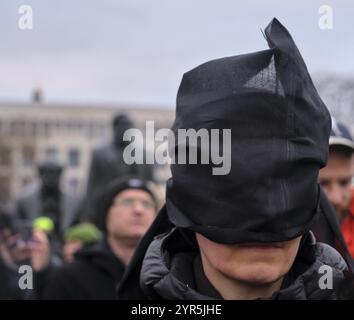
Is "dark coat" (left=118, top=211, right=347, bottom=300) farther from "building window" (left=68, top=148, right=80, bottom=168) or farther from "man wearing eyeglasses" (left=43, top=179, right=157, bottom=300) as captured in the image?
"building window" (left=68, top=148, right=80, bottom=168)

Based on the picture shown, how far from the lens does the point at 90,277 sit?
192 inches

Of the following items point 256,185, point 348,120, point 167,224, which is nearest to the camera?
point 256,185

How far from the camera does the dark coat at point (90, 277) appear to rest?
15.4 feet

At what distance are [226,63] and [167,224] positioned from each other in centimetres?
50

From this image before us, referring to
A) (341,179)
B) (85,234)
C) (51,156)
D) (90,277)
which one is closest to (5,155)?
(51,156)

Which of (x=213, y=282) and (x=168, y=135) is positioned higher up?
(x=168, y=135)

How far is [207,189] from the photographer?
224cm

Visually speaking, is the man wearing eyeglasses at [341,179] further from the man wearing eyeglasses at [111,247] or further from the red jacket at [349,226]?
the man wearing eyeglasses at [111,247]

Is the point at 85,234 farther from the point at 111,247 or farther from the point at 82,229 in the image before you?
the point at 111,247

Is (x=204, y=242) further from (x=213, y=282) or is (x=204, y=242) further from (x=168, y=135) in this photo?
(x=168, y=135)

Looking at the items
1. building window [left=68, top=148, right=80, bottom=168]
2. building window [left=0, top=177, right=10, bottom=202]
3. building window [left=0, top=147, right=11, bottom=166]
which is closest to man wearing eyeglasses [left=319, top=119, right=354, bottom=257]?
building window [left=68, top=148, right=80, bottom=168]
